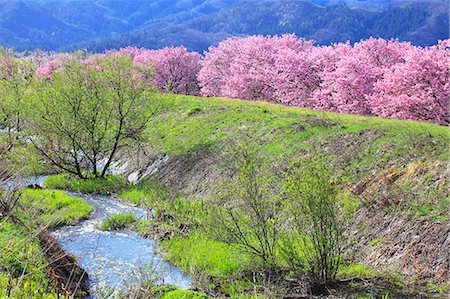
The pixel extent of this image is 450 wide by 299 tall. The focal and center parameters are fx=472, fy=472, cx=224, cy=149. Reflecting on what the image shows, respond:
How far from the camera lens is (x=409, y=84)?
109 ft

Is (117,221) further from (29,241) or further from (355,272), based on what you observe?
(355,272)

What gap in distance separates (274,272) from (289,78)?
3412cm

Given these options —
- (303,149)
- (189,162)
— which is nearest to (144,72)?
(189,162)

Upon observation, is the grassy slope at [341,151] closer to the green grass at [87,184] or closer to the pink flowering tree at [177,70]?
the green grass at [87,184]

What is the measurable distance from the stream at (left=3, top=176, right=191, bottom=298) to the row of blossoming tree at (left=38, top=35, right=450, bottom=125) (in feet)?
44.3

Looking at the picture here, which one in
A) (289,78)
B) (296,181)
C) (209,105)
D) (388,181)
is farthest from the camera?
(289,78)

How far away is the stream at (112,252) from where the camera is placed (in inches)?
562

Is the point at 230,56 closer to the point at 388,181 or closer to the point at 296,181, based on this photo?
the point at 388,181

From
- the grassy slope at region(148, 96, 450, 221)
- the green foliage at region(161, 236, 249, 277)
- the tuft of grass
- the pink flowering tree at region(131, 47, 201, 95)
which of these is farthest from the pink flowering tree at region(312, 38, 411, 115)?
the pink flowering tree at region(131, 47, 201, 95)

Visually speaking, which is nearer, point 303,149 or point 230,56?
point 303,149

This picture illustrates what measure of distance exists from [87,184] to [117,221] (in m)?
8.04

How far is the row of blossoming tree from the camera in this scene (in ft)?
106

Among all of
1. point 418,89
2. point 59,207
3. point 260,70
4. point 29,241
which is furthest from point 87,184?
point 260,70

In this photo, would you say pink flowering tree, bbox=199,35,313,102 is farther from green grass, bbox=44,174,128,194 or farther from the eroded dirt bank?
the eroded dirt bank
